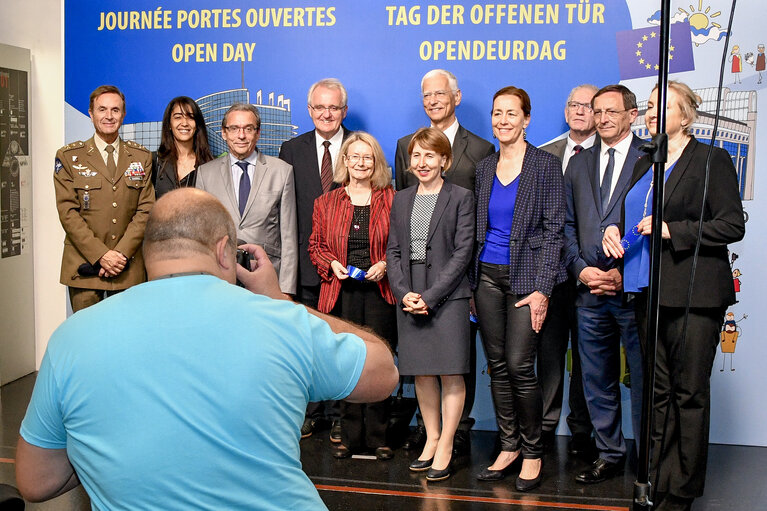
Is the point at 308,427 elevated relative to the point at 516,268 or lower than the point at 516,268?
lower

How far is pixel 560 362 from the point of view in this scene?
459 centimetres

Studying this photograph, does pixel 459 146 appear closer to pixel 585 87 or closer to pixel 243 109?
pixel 585 87

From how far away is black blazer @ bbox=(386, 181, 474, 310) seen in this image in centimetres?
414

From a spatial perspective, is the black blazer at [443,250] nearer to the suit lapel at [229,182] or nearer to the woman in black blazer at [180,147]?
the suit lapel at [229,182]

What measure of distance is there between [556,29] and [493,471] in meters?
2.45

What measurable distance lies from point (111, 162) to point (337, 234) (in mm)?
1422

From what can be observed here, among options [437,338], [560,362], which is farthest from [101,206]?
[560,362]

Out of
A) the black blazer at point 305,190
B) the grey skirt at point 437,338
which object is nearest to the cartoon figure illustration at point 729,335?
the grey skirt at point 437,338

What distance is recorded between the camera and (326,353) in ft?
5.75

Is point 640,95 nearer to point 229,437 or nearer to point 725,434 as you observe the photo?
point 725,434

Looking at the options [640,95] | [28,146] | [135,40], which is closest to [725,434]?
[640,95]

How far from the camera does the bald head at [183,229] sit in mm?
1782

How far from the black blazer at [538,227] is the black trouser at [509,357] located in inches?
3.5

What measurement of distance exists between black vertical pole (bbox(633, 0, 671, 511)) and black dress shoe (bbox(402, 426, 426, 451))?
2.45m
